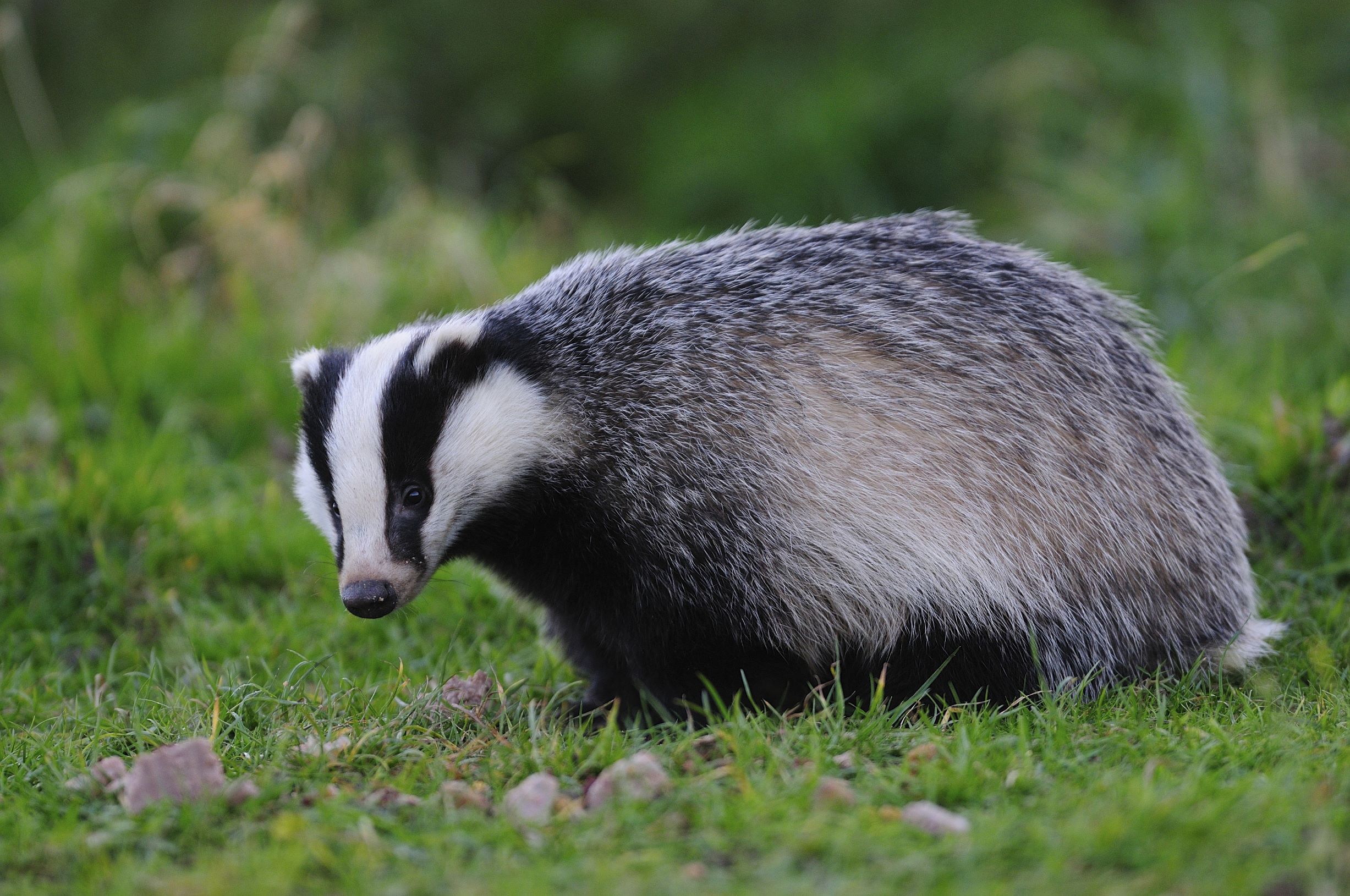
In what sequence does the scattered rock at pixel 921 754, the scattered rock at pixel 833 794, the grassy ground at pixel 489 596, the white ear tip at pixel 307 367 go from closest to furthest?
the grassy ground at pixel 489 596, the scattered rock at pixel 833 794, the scattered rock at pixel 921 754, the white ear tip at pixel 307 367

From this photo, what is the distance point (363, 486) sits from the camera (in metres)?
3.73

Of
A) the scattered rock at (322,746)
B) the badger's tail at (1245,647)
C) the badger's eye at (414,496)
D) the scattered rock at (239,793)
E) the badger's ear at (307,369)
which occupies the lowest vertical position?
the badger's tail at (1245,647)

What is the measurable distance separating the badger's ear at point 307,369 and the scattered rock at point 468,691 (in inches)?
41.3

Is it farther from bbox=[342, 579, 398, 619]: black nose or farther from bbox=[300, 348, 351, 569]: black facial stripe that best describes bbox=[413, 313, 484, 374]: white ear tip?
bbox=[342, 579, 398, 619]: black nose

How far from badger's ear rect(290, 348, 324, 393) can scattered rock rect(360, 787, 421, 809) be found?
1527 millimetres

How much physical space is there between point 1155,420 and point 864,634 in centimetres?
116

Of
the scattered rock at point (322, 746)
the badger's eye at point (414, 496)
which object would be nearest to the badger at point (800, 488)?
the badger's eye at point (414, 496)

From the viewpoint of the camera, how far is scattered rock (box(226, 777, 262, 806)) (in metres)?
3.00

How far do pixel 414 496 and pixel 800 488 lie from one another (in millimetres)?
1125

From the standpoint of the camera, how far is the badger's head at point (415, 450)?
147 inches

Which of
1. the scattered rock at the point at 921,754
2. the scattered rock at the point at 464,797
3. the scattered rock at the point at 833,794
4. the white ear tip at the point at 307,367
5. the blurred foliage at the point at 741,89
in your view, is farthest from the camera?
the blurred foliage at the point at 741,89

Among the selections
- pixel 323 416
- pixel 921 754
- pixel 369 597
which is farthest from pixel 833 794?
pixel 323 416

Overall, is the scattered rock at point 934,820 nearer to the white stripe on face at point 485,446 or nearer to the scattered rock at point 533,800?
the scattered rock at point 533,800

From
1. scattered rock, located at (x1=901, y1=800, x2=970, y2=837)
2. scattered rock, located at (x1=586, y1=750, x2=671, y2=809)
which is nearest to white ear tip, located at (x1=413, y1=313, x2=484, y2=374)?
scattered rock, located at (x1=586, y1=750, x2=671, y2=809)
